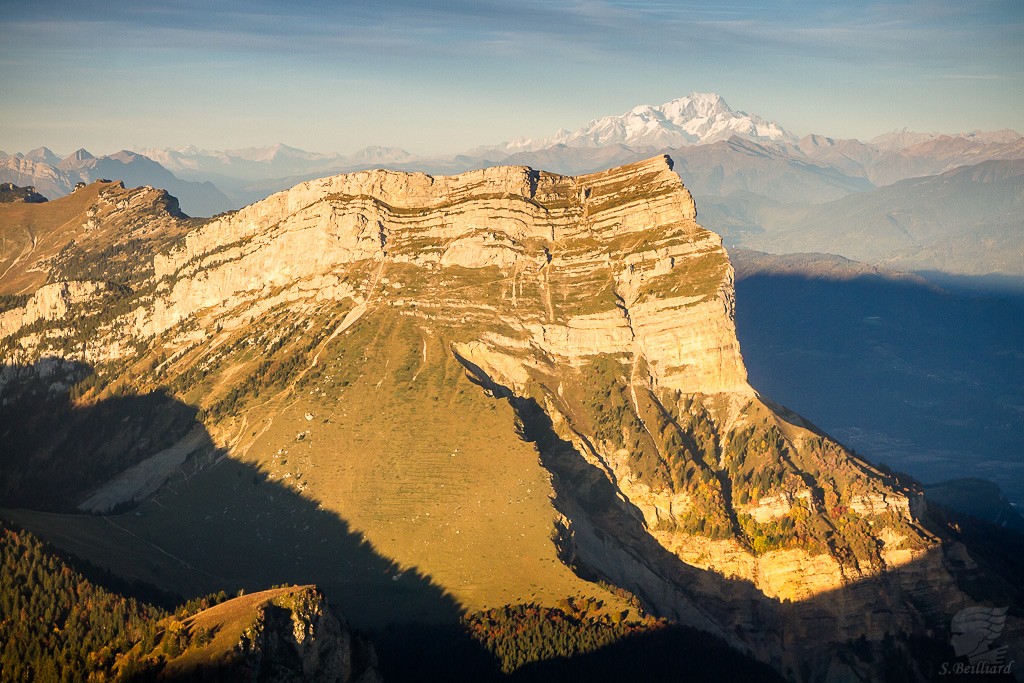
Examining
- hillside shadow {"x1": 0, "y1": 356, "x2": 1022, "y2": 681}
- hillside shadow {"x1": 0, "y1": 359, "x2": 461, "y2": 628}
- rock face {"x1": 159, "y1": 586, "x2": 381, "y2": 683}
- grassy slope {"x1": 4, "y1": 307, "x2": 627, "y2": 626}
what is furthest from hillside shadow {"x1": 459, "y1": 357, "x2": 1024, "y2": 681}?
rock face {"x1": 159, "y1": 586, "x2": 381, "y2": 683}

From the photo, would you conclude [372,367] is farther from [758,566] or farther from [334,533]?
[758,566]

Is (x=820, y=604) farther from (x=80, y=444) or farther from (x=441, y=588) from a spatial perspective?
(x=80, y=444)

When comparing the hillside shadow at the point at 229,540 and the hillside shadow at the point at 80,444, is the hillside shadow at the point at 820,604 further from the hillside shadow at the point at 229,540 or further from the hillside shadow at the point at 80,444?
the hillside shadow at the point at 80,444

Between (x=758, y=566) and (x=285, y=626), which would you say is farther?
(x=758, y=566)

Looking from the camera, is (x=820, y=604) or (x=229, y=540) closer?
(x=229, y=540)

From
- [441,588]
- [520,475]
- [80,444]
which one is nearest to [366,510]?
[441,588]

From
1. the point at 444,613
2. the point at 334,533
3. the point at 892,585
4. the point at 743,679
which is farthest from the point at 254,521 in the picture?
the point at 892,585

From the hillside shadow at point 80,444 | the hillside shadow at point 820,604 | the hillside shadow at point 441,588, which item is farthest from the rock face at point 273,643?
the hillside shadow at point 80,444
